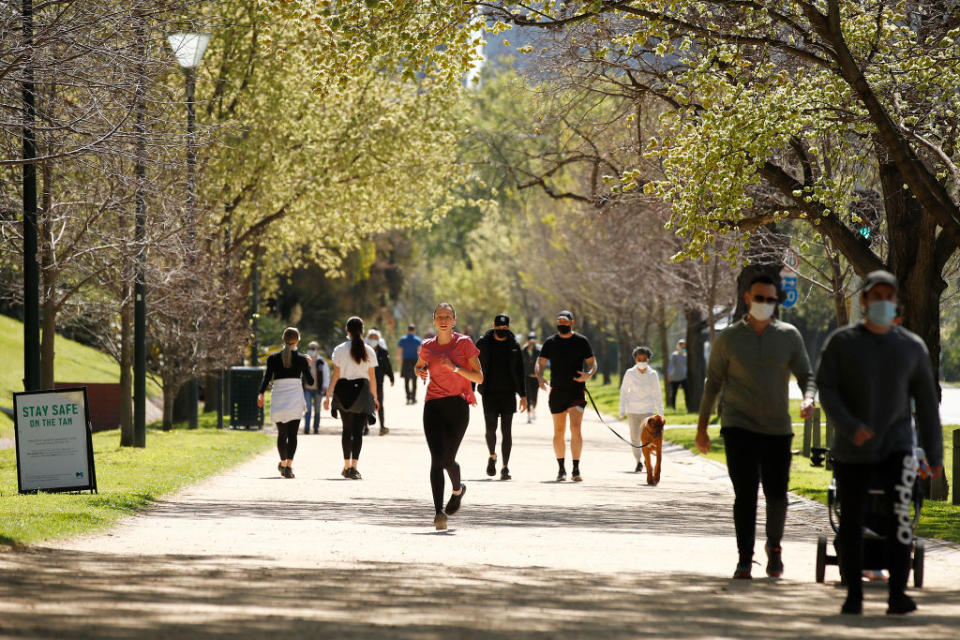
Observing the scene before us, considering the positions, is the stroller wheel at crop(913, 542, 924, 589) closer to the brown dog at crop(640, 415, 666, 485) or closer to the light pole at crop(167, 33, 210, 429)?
the brown dog at crop(640, 415, 666, 485)

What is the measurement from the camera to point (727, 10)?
16734 millimetres

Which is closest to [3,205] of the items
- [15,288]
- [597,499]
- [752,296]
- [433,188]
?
[15,288]

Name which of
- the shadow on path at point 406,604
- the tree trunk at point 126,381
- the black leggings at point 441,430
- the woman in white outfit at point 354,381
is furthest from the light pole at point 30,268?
the tree trunk at point 126,381

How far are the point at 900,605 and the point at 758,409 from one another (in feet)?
5.46

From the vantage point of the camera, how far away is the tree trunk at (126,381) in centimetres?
2198

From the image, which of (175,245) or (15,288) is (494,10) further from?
(15,288)

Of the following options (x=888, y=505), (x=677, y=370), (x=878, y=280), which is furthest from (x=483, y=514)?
(x=677, y=370)

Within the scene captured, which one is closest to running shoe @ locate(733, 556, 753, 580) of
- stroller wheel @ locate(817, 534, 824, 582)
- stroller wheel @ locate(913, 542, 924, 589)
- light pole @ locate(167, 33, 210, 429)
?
stroller wheel @ locate(817, 534, 824, 582)

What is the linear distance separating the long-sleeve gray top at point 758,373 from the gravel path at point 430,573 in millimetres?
949

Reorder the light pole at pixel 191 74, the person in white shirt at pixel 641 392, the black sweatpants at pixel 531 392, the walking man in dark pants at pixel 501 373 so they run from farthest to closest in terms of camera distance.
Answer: the black sweatpants at pixel 531 392
the person in white shirt at pixel 641 392
the light pole at pixel 191 74
the walking man in dark pants at pixel 501 373

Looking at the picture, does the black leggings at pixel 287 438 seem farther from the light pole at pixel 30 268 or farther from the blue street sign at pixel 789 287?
the blue street sign at pixel 789 287

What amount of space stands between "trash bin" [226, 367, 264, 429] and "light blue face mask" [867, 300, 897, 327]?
70.3 ft

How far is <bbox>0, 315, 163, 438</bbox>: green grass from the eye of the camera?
106ft

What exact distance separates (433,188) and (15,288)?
11334 millimetres
